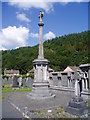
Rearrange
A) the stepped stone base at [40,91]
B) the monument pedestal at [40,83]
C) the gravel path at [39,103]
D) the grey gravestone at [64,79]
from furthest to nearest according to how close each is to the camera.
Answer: the grey gravestone at [64,79] < the monument pedestal at [40,83] < the stepped stone base at [40,91] < the gravel path at [39,103]

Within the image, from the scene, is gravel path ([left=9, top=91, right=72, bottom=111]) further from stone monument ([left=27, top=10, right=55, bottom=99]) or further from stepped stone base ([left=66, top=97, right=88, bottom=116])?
stepped stone base ([left=66, top=97, right=88, bottom=116])

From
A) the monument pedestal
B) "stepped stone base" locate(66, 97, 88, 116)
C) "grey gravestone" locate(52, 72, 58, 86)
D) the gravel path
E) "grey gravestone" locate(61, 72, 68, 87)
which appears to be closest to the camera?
"stepped stone base" locate(66, 97, 88, 116)

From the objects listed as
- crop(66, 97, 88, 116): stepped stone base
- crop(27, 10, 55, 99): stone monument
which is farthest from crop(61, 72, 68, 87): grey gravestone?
crop(66, 97, 88, 116): stepped stone base

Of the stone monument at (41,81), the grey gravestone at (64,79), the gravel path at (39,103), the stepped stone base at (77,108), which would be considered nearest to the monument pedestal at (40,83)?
the stone monument at (41,81)

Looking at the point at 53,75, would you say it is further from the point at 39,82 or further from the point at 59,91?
the point at 39,82

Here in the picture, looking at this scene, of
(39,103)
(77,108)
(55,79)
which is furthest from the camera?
(55,79)

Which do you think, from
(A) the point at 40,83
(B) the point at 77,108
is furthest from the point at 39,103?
(B) the point at 77,108

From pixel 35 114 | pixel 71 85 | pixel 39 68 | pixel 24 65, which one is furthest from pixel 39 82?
pixel 24 65

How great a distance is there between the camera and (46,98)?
39.2 ft

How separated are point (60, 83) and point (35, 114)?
417 inches

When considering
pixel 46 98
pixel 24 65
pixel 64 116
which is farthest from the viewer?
pixel 24 65

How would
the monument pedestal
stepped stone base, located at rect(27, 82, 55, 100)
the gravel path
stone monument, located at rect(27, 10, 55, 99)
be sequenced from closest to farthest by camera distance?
the gravel path
stepped stone base, located at rect(27, 82, 55, 100)
the monument pedestal
stone monument, located at rect(27, 10, 55, 99)

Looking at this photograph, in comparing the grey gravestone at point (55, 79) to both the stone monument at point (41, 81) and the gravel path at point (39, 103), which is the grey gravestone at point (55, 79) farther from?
the gravel path at point (39, 103)

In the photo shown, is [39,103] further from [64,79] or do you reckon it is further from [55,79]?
[55,79]
